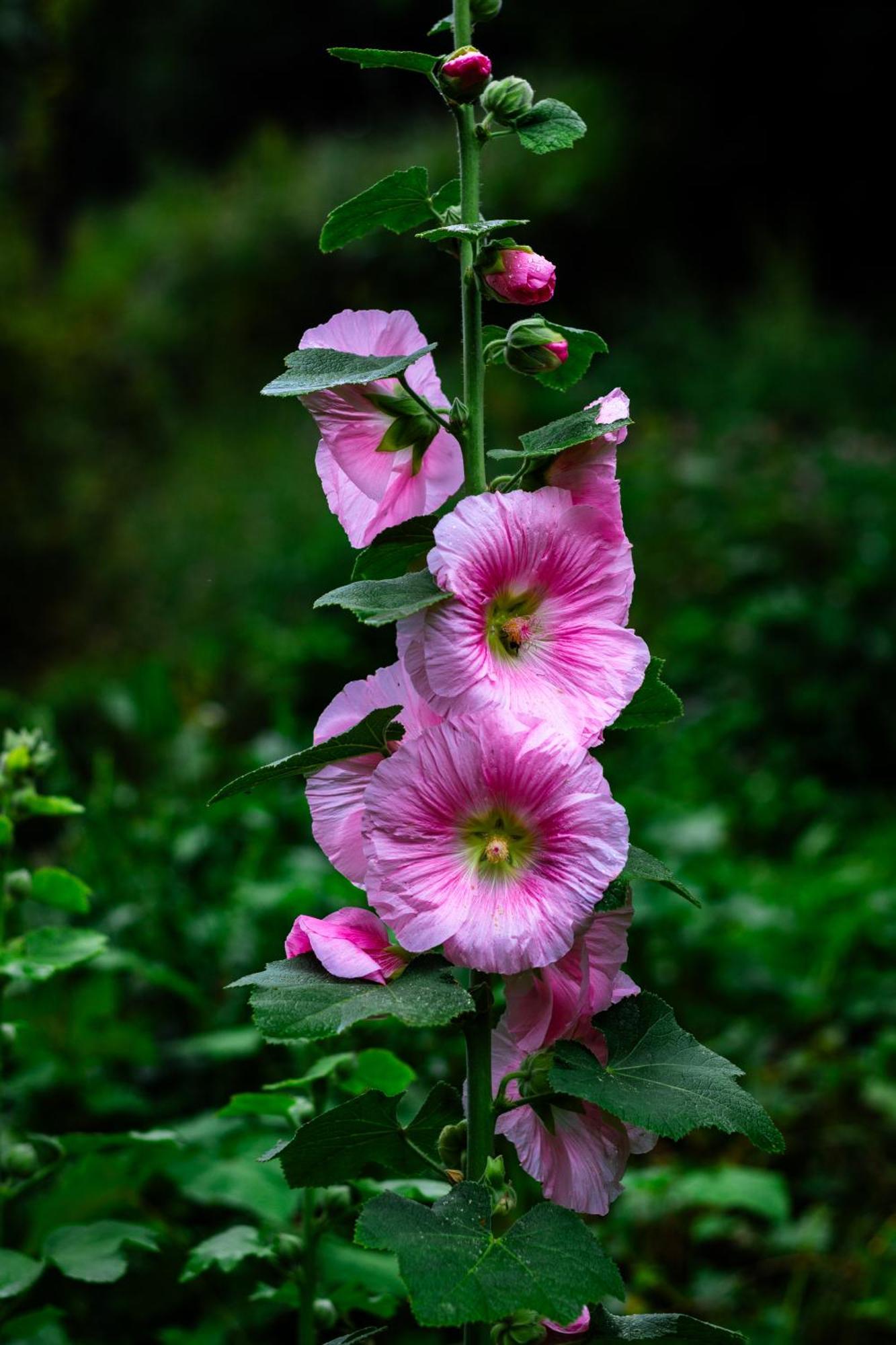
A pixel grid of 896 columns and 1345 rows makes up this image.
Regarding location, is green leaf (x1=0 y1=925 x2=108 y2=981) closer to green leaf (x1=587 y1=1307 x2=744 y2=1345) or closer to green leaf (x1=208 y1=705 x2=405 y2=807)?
green leaf (x1=208 y1=705 x2=405 y2=807)

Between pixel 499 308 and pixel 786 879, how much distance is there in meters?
1.60

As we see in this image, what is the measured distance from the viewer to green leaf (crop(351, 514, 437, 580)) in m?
0.88

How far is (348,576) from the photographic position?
10.6 feet

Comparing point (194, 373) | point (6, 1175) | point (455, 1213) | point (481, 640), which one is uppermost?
point (481, 640)

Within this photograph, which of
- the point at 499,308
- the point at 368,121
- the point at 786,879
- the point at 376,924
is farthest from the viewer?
the point at 368,121

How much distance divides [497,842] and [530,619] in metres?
0.15

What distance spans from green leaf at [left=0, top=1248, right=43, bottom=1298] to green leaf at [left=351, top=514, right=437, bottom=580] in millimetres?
659

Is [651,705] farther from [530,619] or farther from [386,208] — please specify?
[386,208]

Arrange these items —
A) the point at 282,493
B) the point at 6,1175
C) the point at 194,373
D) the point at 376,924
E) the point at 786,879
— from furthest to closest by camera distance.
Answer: the point at 194,373 → the point at 282,493 → the point at 786,879 → the point at 6,1175 → the point at 376,924

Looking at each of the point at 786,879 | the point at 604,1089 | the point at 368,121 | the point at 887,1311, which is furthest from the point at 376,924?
the point at 368,121

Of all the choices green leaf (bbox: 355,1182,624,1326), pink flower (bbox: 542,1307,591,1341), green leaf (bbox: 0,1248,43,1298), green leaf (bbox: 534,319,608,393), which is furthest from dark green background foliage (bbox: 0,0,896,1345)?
green leaf (bbox: 534,319,608,393)

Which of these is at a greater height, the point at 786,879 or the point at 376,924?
the point at 376,924

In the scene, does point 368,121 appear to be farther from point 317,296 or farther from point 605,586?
point 605,586

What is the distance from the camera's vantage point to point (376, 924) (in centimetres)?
84
